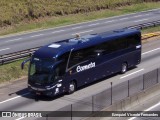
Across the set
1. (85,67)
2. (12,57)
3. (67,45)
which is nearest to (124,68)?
(85,67)

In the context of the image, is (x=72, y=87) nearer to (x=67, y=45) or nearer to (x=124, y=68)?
(x=67, y=45)

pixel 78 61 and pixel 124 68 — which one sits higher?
pixel 78 61

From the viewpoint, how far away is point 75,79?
2512cm

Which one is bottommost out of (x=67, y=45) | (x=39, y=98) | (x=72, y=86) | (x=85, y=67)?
(x=39, y=98)

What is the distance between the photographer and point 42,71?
23828 millimetres

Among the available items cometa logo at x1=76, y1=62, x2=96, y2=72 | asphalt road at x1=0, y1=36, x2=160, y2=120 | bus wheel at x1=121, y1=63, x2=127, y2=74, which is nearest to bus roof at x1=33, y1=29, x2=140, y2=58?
cometa logo at x1=76, y1=62, x2=96, y2=72

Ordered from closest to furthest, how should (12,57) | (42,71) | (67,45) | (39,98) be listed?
(42,71)
(39,98)
(67,45)
(12,57)

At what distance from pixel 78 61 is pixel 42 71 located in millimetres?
2504

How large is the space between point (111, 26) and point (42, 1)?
15.8m

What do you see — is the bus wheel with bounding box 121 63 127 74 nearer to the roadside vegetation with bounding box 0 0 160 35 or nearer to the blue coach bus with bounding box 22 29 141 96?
the blue coach bus with bounding box 22 29 141 96

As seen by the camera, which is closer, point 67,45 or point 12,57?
point 67,45

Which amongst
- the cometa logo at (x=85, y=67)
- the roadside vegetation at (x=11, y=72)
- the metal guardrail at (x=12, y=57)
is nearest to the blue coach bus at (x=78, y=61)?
the cometa logo at (x=85, y=67)

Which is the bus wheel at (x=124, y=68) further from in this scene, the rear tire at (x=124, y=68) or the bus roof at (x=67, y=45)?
the bus roof at (x=67, y=45)

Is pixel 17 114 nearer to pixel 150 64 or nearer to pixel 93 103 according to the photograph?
pixel 93 103
